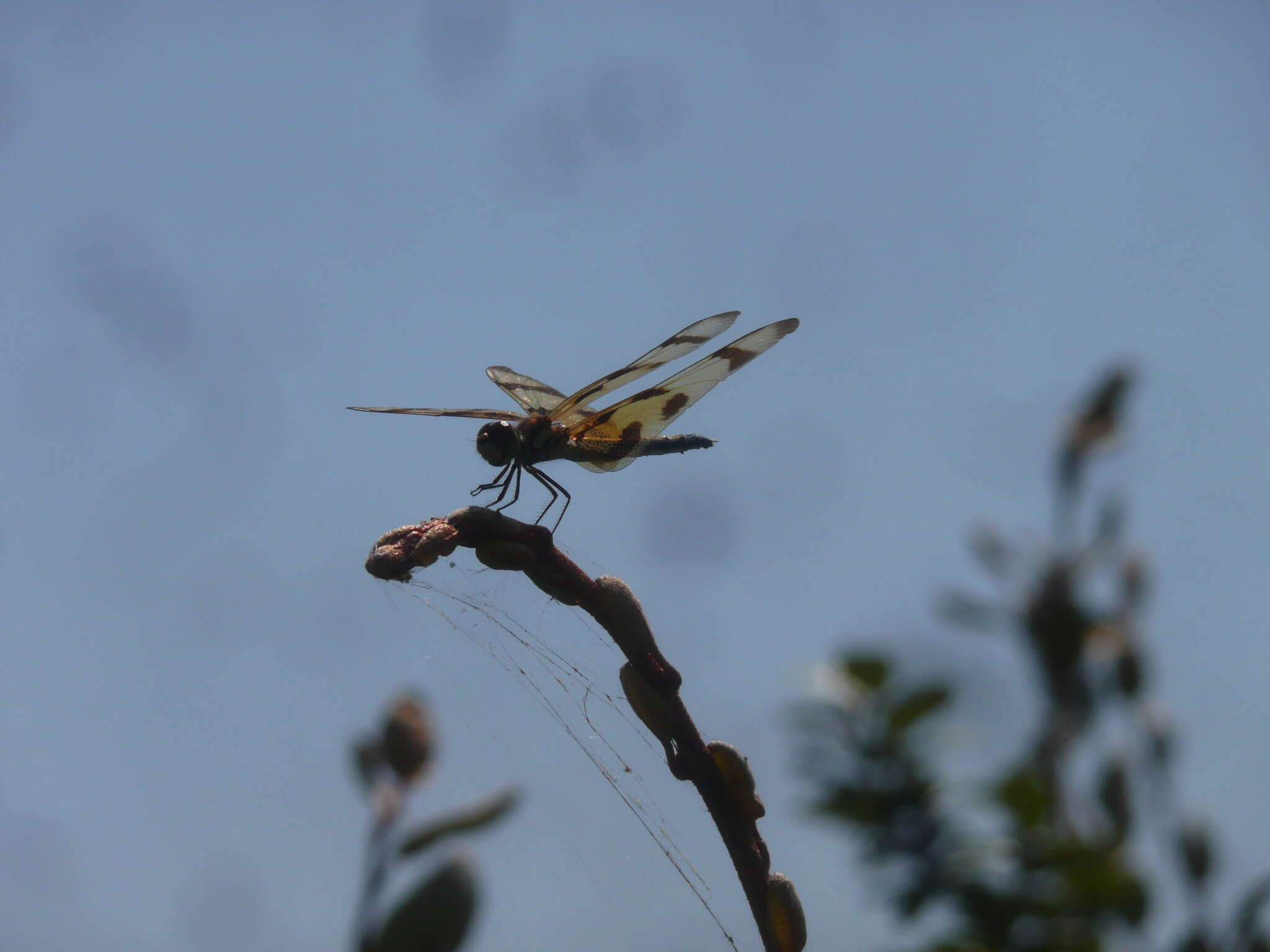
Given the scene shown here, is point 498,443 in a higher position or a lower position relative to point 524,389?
lower

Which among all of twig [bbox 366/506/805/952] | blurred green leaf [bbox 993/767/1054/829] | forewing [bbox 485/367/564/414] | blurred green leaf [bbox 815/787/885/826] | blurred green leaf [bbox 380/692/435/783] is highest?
forewing [bbox 485/367/564/414]

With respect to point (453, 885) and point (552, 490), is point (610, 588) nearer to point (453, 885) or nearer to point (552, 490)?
point (453, 885)

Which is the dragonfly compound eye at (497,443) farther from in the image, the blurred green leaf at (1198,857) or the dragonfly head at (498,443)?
the blurred green leaf at (1198,857)

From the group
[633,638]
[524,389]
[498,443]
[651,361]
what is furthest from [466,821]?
[524,389]

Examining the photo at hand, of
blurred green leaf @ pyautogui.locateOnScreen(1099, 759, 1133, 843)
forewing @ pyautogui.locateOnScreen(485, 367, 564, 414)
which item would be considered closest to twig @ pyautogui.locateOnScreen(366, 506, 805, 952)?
blurred green leaf @ pyautogui.locateOnScreen(1099, 759, 1133, 843)

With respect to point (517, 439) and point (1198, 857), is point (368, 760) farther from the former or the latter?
point (517, 439)

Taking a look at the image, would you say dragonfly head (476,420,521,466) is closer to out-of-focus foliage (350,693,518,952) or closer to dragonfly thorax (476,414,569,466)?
dragonfly thorax (476,414,569,466)
